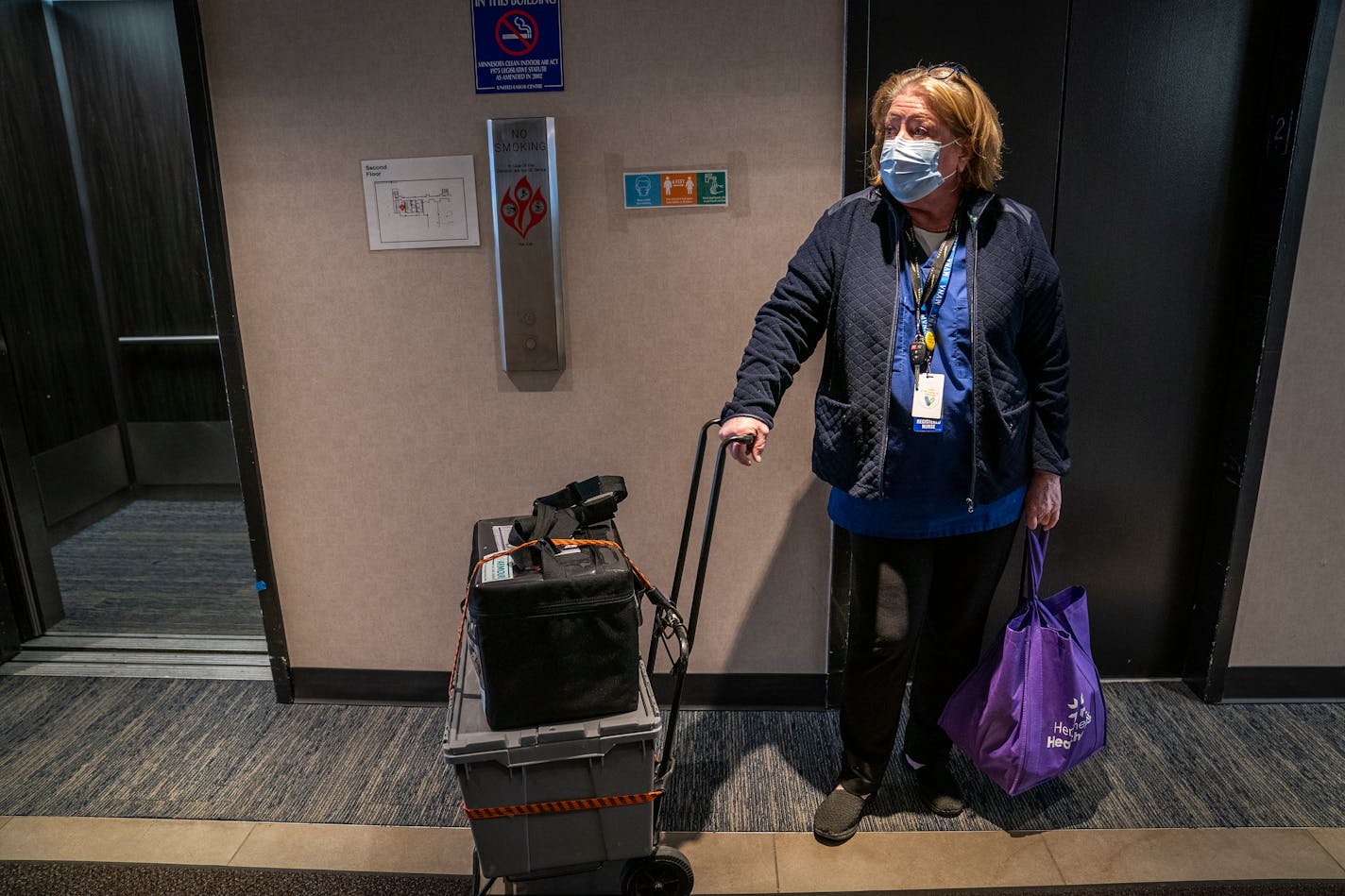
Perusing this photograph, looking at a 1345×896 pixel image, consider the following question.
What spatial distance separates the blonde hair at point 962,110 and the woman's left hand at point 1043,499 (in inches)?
24.7

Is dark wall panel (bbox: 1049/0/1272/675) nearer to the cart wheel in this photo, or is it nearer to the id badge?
the id badge

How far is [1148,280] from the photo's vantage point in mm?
2277

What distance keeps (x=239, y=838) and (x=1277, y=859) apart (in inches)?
93.8

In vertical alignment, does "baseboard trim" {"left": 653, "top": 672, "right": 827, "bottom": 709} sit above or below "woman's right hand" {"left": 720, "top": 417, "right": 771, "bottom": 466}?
below

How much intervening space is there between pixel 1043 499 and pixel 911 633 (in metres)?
0.41

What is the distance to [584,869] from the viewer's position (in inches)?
65.2

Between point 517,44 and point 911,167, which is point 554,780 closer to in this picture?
point 911,167

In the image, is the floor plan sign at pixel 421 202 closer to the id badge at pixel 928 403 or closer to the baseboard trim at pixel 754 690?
the id badge at pixel 928 403

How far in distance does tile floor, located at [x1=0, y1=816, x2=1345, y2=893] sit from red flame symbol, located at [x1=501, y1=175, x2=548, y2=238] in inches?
58.7

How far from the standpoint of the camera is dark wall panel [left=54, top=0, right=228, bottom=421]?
3922mm

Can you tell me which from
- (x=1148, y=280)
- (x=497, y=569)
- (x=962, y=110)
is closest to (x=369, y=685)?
(x=497, y=569)

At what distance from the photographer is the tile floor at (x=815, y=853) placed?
188 centimetres

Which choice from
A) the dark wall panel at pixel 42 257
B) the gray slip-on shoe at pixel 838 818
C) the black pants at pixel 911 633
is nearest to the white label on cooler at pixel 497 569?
the black pants at pixel 911 633

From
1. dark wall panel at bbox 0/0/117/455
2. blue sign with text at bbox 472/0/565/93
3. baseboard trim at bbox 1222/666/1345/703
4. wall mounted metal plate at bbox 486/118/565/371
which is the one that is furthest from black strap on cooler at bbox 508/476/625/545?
dark wall panel at bbox 0/0/117/455
